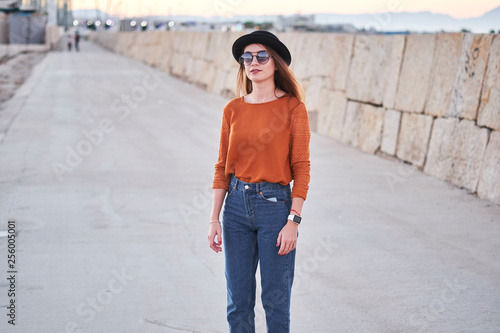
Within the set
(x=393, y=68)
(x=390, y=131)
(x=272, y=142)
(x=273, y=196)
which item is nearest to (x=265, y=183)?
(x=273, y=196)

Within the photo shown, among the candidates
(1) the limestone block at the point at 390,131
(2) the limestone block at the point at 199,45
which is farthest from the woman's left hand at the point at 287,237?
(2) the limestone block at the point at 199,45

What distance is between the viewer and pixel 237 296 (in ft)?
9.74

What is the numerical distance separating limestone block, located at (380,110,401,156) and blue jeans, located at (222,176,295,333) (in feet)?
22.8

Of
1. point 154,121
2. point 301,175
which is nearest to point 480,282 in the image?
point 301,175

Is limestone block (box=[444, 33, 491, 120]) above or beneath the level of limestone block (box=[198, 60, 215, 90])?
above

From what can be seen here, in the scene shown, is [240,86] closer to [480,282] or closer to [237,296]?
[237,296]

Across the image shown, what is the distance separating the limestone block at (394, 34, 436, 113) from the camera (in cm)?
892

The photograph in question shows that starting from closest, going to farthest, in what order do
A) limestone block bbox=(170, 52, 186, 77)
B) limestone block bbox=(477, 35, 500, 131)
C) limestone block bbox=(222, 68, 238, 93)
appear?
1. limestone block bbox=(477, 35, 500, 131)
2. limestone block bbox=(222, 68, 238, 93)
3. limestone block bbox=(170, 52, 186, 77)

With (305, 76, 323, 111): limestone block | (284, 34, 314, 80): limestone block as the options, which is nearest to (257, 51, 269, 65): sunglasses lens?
(305, 76, 323, 111): limestone block

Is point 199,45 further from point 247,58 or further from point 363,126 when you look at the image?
point 247,58

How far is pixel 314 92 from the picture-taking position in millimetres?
12867

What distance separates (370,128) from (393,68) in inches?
45.4

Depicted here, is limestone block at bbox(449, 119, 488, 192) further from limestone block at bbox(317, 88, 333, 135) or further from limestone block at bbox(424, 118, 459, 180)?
limestone block at bbox(317, 88, 333, 135)

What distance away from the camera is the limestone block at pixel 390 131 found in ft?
31.3
